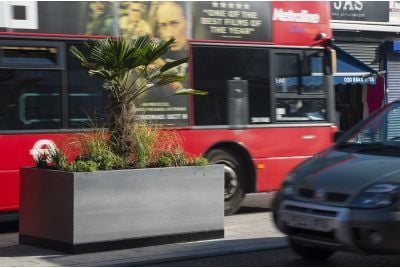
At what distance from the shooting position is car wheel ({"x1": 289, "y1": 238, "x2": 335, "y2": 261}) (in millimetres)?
6816

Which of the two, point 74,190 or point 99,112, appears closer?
point 74,190

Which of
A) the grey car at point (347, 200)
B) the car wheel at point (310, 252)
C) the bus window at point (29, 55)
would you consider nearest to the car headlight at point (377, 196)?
the grey car at point (347, 200)

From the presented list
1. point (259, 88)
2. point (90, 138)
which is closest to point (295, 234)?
point (90, 138)

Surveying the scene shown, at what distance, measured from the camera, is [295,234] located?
20.9 feet

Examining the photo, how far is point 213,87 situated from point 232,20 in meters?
1.16

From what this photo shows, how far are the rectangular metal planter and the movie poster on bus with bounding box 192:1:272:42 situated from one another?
288cm

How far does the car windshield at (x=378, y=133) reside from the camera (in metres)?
6.66

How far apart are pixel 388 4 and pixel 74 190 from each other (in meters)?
15.8

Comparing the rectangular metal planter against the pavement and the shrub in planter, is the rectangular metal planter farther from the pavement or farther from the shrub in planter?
the pavement

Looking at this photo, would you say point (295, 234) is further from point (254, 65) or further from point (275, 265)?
point (254, 65)

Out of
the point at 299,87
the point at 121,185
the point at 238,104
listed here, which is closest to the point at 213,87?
the point at 238,104

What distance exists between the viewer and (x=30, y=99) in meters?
8.84

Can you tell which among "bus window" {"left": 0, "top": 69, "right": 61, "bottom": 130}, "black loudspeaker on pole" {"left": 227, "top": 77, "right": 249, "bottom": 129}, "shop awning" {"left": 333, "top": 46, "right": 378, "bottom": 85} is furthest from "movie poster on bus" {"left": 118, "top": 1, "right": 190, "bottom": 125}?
"shop awning" {"left": 333, "top": 46, "right": 378, "bottom": 85}

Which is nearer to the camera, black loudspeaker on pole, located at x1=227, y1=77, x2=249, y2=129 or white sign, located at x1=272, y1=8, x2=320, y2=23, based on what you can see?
black loudspeaker on pole, located at x1=227, y1=77, x2=249, y2=129
